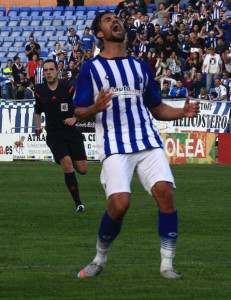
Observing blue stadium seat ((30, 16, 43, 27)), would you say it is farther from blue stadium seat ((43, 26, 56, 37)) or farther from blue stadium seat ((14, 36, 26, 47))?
blue stadium seat ((14, 36, 26, 47))

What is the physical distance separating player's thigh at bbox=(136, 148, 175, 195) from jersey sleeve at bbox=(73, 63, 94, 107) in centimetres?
60

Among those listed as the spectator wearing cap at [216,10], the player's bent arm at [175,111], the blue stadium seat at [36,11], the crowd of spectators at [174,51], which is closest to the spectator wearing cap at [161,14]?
the crowd of spectators at [174,51]

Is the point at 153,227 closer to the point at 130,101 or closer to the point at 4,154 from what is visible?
the point at 130,101

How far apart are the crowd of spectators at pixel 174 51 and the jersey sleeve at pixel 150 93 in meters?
20.0

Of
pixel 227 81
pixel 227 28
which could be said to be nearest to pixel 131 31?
pixel 227 28

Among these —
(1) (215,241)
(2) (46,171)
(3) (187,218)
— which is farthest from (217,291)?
(2) (46,171)

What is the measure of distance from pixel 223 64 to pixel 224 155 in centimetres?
499

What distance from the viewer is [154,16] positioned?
33062 mm

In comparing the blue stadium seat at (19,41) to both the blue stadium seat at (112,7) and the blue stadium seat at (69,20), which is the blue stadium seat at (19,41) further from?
the blue stadium seat at (112,7)

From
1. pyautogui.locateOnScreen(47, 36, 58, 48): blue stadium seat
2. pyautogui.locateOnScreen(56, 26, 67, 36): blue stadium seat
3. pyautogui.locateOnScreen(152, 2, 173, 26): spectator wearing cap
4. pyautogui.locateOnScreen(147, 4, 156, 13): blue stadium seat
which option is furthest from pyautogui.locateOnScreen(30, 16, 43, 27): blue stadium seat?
pyautogui.locateOnScreen(152, 2, 173, 26): spectator wearing cap

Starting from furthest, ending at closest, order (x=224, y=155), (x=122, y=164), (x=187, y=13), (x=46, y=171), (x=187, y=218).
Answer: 1. (x=187, y=13)
2. (x=224, y=155)
3. (x=46, y=171)
4. (x=187, y=218)
5. (x=122, y=164)

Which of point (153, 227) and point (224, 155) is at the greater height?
point (153, 227)

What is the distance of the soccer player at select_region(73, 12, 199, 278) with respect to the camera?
6953 mm

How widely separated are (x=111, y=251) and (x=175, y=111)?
6.73 ft
